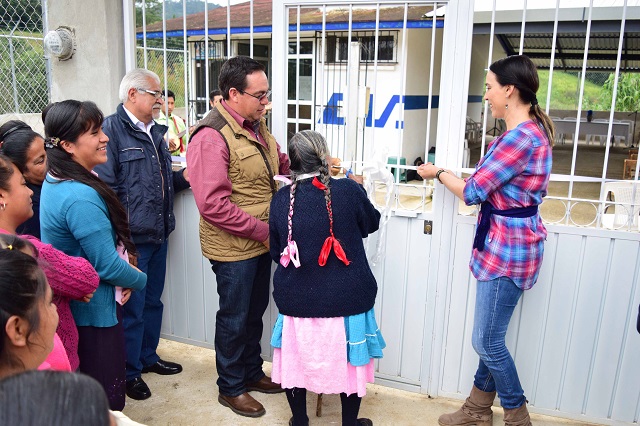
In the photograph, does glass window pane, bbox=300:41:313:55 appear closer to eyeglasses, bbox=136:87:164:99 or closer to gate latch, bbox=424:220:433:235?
eyeglasses, bbox=136:87:164:99

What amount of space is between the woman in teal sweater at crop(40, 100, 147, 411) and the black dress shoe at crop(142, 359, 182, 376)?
1142 mm

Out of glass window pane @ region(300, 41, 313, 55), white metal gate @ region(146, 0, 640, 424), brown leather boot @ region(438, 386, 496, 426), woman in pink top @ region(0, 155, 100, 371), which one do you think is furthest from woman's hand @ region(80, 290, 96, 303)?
glass window pane @ region(300, 41, 313, 55)

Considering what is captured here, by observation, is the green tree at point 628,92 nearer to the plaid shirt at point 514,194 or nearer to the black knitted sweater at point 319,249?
the plaid shirt at point 514,194

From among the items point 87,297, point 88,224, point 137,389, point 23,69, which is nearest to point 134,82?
point 88,224

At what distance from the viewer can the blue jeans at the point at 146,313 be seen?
299cm

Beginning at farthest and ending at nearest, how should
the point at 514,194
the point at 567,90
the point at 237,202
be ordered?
the point at 567,90
the point at 237,202
the point at 514,194

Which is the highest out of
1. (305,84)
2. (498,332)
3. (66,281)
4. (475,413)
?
(305,84)

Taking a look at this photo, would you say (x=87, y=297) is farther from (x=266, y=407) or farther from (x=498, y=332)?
(x=498, y=332)

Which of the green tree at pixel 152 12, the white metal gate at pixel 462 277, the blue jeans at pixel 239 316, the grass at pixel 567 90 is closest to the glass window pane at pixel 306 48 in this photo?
the green tree at pixel 152 12

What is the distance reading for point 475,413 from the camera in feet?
9.10

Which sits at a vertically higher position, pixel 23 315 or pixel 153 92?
pixel 153 92

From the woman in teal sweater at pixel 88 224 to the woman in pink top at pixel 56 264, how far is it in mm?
146

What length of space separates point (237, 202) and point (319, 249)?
67 cm

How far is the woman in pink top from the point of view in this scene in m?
1.79
